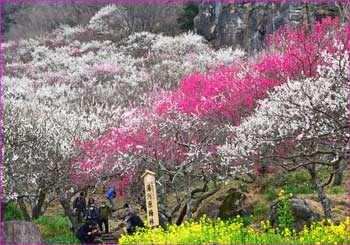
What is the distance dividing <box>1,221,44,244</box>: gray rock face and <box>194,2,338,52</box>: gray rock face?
2103 centimetres

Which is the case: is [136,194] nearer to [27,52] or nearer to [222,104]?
[222,104]

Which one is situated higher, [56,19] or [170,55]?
[56,19]

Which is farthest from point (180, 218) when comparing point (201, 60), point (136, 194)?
point (201, 60)

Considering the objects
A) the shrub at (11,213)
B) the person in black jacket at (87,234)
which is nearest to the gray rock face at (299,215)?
the person in black jacket at (87,234)

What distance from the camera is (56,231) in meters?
15.3

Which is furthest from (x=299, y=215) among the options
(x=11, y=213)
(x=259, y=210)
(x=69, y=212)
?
(x=11, y=213)

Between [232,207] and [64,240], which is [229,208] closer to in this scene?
[232,207]

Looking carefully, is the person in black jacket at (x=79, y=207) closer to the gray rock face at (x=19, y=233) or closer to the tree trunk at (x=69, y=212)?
the tree trunk at (x=69, y=212)

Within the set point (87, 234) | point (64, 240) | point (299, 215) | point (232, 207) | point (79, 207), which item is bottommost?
point (64, 240)

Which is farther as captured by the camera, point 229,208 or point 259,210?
point 229,208

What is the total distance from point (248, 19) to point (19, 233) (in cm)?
2798

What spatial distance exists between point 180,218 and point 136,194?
6.73 feet

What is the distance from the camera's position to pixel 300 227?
10.1 m

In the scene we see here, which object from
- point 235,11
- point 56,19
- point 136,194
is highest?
point 56,19
